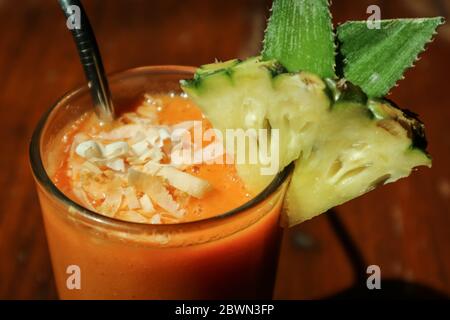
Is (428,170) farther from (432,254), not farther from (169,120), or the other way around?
(169,120)

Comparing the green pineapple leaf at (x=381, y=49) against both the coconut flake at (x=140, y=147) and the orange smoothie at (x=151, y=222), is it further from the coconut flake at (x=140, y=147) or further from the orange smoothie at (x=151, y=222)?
the coconut flake at (x=140, y=147)

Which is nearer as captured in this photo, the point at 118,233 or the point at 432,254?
the point at 118,233

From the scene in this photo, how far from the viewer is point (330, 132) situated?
0.66 meters

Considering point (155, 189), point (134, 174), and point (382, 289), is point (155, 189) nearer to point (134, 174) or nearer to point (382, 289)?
point (134, 174)

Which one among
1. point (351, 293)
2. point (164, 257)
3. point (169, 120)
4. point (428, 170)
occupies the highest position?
point (428, 170)

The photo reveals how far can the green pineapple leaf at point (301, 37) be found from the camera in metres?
0.67

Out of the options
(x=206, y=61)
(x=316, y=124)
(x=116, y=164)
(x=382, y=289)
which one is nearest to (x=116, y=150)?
(x=116, y=164)

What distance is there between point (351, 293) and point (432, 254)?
0.16 meters

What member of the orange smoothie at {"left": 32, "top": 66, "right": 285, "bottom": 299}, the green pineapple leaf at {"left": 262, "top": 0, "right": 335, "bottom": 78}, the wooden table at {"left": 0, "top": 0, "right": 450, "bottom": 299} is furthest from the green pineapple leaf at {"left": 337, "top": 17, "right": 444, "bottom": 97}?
the wooden table at {"left": 0, "top": 0, "right": 450, "bottom": 299}

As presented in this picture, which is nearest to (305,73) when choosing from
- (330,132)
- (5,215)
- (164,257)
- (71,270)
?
(330,132)

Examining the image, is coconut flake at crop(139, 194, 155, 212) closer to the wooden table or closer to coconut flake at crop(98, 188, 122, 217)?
coconut flake at crop(98, 188, 122, 217)

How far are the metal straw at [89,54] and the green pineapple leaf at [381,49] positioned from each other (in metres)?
0.29

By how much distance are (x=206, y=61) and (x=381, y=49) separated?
0.75 m

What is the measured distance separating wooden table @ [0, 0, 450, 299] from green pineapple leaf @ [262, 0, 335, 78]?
1.14 feet
